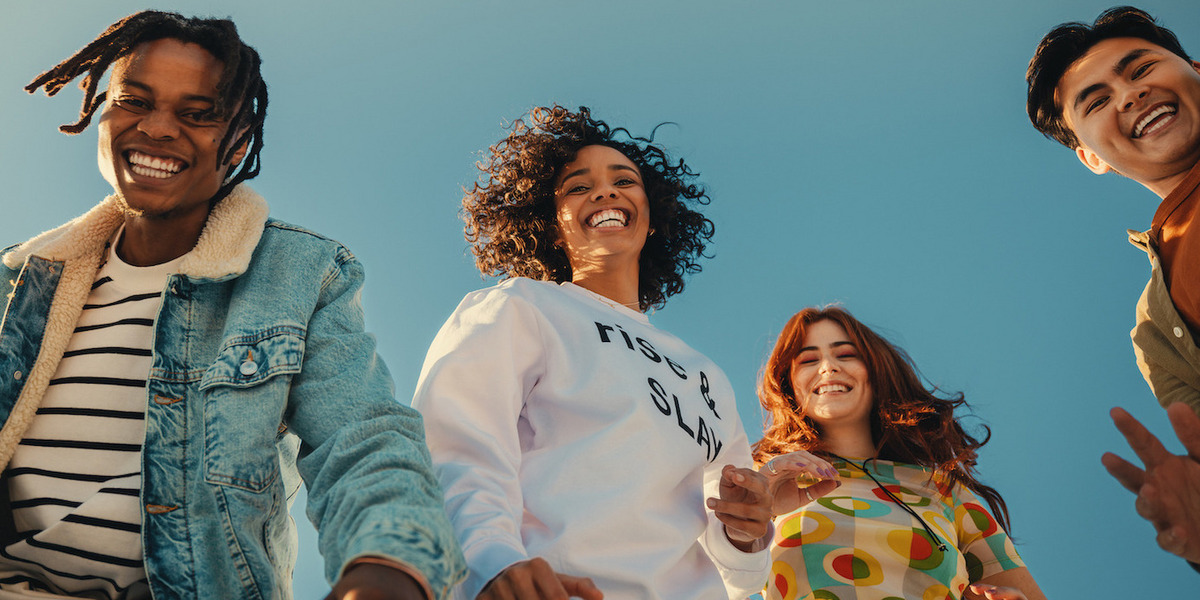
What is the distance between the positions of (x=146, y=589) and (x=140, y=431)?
43cm

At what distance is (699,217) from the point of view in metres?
5.00

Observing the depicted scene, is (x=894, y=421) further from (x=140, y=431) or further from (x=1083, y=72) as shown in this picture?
(x=140, y=431)

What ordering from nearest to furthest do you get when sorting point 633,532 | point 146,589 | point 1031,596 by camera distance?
point 146,589, point 633,532, point 1031,596

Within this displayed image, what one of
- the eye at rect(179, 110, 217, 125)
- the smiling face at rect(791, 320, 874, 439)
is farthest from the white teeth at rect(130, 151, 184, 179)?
the smiling face at rect(791, 320, 874, 439)

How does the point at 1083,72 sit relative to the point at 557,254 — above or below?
above

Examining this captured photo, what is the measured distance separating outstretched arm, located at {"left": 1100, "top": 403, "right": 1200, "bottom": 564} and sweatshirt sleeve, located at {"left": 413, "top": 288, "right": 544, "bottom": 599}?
176cm

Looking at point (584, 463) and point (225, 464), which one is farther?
point (584, 463)

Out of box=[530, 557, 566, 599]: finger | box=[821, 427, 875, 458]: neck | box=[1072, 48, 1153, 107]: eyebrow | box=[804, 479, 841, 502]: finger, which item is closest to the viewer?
box=[530, 557, 566, 599]: finger

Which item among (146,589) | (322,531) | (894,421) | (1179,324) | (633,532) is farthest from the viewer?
(894,421)

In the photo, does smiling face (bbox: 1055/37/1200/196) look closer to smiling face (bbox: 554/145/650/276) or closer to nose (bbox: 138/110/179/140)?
smiling face (bbox: 554/145/650/276)

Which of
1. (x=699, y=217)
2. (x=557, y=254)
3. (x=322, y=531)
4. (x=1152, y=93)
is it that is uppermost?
(x=1152, y=93)

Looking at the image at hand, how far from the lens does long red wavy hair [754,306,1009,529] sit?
4824 mm

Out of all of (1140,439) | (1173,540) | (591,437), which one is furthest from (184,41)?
(1173,540)

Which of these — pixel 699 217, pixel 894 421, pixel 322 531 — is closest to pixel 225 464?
pixel 322 531
